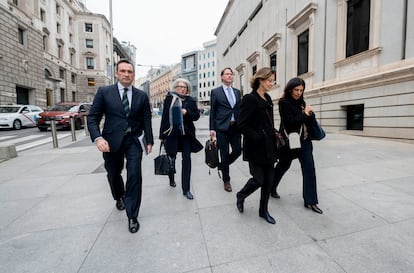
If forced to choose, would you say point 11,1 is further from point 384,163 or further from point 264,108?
point 384,163

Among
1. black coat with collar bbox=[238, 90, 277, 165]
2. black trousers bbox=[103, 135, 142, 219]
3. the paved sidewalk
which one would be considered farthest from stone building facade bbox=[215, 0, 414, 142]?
black trousers bbox=[103, 135, 142, 219]

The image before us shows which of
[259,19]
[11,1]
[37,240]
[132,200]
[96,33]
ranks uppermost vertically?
[96,33]

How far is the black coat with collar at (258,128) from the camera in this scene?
235cm

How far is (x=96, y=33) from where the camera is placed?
41.8 m

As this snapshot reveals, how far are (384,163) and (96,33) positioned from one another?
49564 millimetres

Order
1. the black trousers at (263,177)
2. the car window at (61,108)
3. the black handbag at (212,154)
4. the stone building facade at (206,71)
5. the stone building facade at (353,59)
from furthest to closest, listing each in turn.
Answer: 1. the stone building facade at (206,71)
2. the car window at (61,108)
3. the stone building facade at (353,59)
4. the black handbag at (212,154)
5. the black trousers at (263,177)

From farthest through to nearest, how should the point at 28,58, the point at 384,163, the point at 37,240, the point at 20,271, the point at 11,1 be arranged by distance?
the point at 28,58 → the point at 11,1 → the point at 384,163 → the point at 37,240 → the point at 20,271

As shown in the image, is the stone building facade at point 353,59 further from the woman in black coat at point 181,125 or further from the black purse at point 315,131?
the woman in black coat at point 181,125

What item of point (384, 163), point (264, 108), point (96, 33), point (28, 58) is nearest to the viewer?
point (264, 108)

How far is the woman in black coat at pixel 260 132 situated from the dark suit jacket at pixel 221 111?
0.94m

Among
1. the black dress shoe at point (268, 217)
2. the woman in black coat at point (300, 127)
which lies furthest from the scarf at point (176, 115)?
the black dress shoe at point (268, 217)

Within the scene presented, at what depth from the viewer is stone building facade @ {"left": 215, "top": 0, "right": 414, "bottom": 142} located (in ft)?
25.5

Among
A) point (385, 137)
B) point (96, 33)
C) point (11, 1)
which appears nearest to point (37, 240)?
point (385, 137)

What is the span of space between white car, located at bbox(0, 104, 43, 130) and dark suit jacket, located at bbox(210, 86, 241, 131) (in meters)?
16.7
